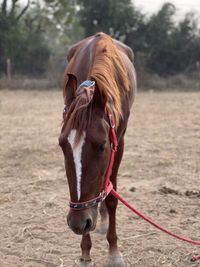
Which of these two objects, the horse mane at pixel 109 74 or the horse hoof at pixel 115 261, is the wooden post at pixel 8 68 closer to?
the horse mane at pixel 109 74

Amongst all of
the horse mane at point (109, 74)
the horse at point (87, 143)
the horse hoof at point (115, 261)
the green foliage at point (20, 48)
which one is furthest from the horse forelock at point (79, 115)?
the green foliage at point (20, 48)

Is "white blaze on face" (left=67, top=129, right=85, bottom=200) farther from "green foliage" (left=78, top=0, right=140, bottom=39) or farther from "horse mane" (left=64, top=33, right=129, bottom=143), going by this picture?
"green foliage" (left=78, top=0, right=140, bottom=39)

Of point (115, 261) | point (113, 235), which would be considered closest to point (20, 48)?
point (113, 235)

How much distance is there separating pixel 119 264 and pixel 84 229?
3.29 ft

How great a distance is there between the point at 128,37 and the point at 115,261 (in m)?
20.1

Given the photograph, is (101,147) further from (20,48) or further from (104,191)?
(20,48)

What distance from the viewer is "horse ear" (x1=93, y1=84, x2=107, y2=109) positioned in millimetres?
2348

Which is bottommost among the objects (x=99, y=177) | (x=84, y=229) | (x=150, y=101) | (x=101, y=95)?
(x=150, y=101)

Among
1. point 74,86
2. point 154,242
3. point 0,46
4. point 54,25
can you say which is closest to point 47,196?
point 154,242

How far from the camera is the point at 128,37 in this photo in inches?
875

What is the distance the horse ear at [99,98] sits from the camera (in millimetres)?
2348

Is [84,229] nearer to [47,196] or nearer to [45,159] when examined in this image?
[47,196]

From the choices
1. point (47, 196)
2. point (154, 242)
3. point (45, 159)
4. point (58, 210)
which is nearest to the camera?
point (154, 242)

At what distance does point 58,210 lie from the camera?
14.0ft
